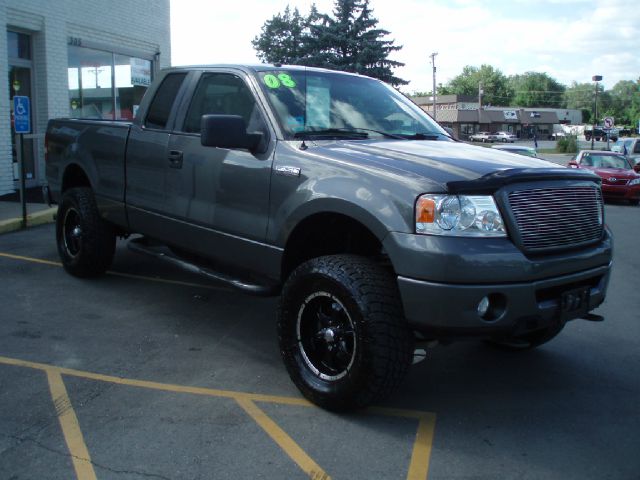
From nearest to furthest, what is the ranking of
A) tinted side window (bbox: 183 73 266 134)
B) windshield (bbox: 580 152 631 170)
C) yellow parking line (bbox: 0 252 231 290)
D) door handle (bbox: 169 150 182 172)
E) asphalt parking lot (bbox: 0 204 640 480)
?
1. asphalt parking lot (bbox: 0 204 640 480)
2. tinted side window (bbox: 183 73 266 134)
3. door handle (bbox: 169 150 182 172)
4. yellow parking line (bbox: 0 252 231 290)
5. windshield (bbox: 580 152 631 170)

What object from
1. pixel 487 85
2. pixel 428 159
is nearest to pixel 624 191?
pixel 428 159

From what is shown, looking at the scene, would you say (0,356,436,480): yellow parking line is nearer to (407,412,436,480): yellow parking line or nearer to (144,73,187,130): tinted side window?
(407,412,436,480): yellow parking line

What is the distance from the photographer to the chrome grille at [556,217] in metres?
3.61

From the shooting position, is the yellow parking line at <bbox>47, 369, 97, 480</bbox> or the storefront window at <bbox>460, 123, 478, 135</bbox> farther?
the storefront window at <bbox>460, 123, 478, 135</bbox>

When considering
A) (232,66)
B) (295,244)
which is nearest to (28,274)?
(232,66)

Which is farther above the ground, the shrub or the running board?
the shrub

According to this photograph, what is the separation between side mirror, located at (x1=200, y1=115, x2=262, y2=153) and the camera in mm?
4211

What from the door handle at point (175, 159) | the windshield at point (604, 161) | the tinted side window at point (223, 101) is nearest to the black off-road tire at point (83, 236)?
the door handle at point (175, 159)

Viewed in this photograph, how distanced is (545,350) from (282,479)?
9.21 ft

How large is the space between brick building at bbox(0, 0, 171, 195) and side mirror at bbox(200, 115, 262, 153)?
28.4 feet

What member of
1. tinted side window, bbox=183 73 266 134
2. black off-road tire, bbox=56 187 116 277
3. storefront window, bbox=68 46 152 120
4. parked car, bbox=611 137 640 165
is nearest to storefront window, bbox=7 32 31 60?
storefront window, bbox=68 46 152 120

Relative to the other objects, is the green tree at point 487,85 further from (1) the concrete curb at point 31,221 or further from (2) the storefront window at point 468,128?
(1) the concrete curb at point 31,221

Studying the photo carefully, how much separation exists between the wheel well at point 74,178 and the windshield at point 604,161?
16.3 meters

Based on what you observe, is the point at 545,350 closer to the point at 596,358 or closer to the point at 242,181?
the point at 596,358
